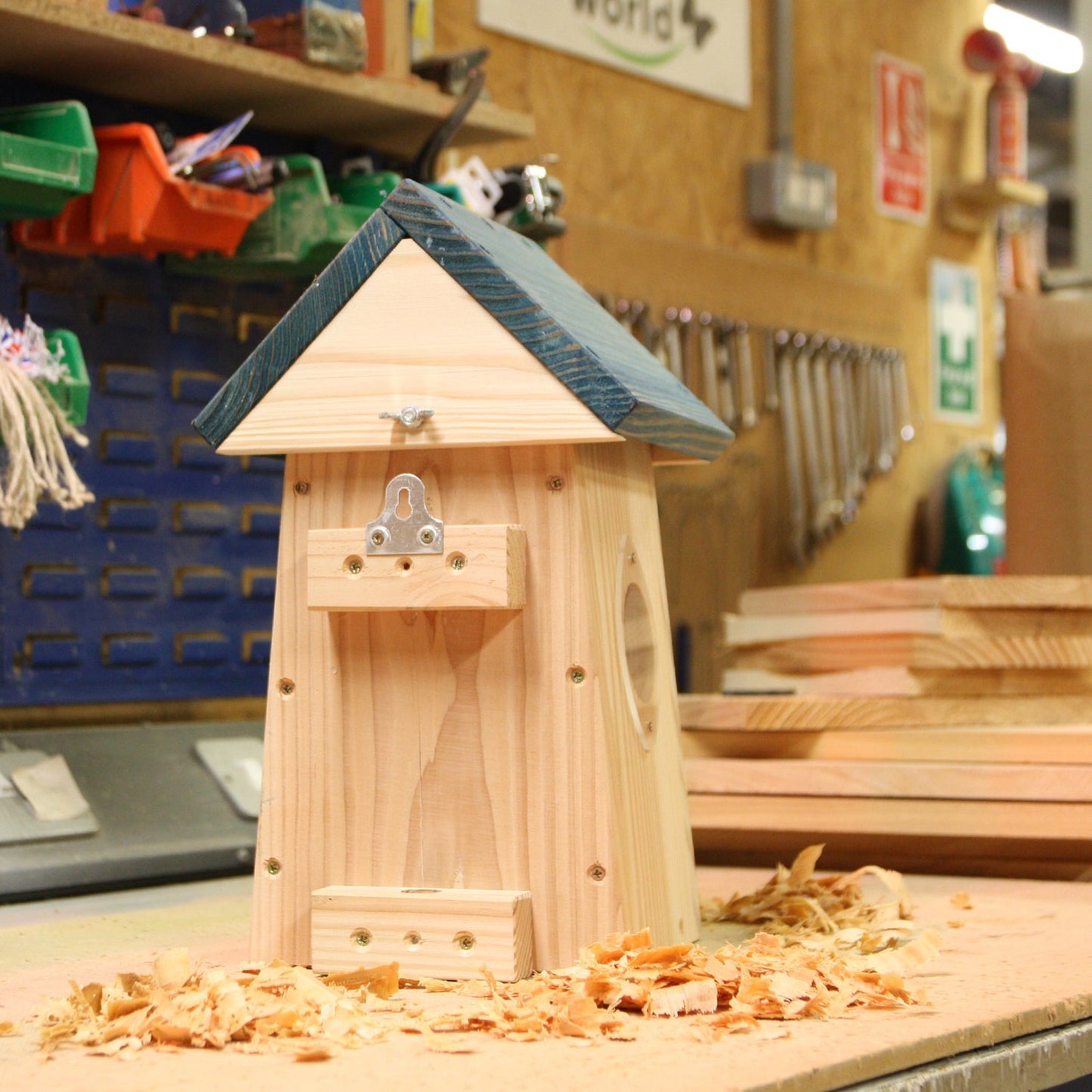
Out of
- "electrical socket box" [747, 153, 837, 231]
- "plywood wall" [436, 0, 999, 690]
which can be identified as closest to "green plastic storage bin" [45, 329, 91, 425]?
"plywood wall" [436, 0, 999, 690]

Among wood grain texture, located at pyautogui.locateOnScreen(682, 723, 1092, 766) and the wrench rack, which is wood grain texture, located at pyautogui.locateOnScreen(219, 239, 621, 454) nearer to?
wood grain texture, located at pyautogui.locateOnScreen(682, 723, 1092, 766)

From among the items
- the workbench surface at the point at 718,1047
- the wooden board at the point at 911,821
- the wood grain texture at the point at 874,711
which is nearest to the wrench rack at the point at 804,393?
the wood grain texture at the point at 874,711

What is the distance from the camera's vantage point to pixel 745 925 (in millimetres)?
1313

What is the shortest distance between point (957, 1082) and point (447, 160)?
5.58 ft

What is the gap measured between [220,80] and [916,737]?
39.5 inches

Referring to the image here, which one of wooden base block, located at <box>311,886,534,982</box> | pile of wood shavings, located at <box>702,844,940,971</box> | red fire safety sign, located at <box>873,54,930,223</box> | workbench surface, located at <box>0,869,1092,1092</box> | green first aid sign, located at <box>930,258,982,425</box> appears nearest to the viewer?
workbench surface, located at <box>0,869,1092,1092</box>

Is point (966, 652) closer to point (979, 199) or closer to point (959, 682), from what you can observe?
point (959, 682)

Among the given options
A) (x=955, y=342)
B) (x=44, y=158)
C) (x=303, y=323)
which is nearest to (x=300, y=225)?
(x=44, y=158)

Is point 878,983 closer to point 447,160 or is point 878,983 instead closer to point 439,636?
point 439,636

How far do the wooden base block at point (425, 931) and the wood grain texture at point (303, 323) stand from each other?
335 mm

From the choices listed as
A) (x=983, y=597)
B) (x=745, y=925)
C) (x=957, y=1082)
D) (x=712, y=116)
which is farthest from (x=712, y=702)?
(x=712, y=116)

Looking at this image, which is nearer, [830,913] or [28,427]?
[830,913]

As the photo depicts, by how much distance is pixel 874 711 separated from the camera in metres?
1.72

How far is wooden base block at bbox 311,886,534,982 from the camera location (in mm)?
1056
